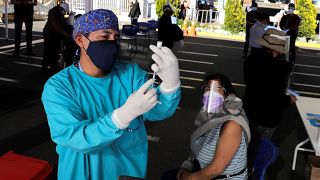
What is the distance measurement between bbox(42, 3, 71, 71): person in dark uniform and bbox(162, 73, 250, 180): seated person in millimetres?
5742

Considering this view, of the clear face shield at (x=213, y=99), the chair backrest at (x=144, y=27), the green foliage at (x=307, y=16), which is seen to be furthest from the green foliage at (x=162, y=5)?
the clear face shield at (x=213, y=99)

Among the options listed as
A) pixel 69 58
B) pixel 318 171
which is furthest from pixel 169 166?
pixel 69 58

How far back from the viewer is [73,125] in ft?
5.18

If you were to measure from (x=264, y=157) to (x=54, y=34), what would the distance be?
6.49m

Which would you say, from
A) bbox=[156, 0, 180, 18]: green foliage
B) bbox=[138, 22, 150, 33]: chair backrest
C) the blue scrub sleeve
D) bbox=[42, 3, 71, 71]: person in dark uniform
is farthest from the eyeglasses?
bbox=[156, 0, 180, 18]: green foliage

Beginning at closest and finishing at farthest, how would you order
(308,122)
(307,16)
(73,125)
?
(73,125) < (308,122) < (307,16)

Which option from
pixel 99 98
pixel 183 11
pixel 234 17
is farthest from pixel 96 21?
pixel 183 11

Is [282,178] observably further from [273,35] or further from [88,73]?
[88,73]

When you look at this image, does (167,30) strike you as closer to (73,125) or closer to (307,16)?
(73,125)

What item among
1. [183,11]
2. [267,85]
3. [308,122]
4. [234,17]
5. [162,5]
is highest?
[162,5]

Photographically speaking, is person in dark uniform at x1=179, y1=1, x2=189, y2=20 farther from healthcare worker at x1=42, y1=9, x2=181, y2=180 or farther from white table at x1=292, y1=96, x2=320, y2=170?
healthcare worker at x1=42, y1=9, x2=181, y2=180

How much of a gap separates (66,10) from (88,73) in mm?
6988

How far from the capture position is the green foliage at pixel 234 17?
1784 centimetres

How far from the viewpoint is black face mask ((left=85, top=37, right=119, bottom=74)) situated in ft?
5.80
